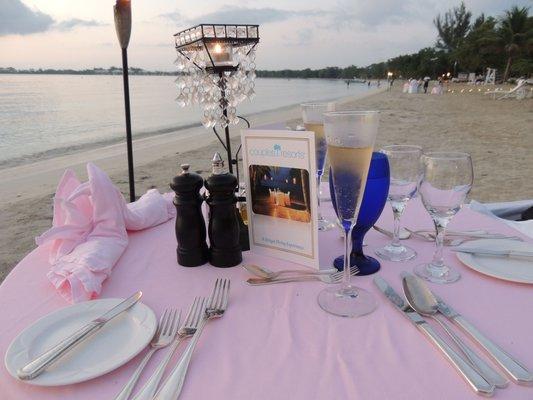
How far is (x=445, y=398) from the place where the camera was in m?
0.60

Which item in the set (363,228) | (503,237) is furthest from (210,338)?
(503,237)

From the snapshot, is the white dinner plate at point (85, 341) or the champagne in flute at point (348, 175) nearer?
the white dinner plate at point (85, 341)

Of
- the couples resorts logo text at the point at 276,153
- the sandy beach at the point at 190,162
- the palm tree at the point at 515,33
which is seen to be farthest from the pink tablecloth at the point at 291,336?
the palm tree at the point at 515,33

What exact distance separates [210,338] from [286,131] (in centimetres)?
53

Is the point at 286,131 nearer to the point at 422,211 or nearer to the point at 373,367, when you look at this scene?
the point at 373,367

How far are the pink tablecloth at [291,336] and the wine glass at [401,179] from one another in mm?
48

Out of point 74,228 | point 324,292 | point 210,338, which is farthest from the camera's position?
point 74,228

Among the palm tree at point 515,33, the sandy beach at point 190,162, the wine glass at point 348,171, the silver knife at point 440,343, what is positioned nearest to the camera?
the silver knife at point 440,343

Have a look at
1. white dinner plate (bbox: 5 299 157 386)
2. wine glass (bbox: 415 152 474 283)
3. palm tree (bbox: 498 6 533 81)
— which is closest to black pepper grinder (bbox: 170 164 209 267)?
white dinner plate (bbox: 5 299 157 386)

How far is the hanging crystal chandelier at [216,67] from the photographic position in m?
1.29

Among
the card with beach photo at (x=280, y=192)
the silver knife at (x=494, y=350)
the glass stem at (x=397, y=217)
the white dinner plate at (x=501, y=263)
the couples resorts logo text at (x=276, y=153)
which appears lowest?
the silver knife at (x=494, y=350)

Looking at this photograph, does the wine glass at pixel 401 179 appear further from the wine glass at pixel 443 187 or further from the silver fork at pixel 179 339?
the silver fork at pixel 179 339

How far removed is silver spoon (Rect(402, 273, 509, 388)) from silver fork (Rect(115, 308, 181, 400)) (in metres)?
0.50

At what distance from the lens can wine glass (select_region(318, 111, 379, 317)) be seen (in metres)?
0.79
